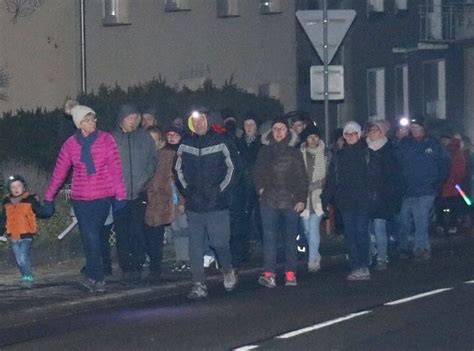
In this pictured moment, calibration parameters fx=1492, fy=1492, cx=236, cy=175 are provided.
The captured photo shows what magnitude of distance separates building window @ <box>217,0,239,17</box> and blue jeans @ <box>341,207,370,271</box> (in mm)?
14218

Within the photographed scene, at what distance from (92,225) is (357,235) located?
10.7 feet

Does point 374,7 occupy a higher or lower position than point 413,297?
higher

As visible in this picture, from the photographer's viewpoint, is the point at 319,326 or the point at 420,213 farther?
the point at 420,213

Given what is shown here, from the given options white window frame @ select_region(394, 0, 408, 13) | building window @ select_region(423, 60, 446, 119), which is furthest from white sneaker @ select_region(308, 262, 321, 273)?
building window @ select_region(423, 60, 446, 119)

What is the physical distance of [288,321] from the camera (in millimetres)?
13125

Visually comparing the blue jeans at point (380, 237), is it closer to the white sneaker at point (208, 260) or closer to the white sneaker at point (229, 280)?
the white sneaker at point (208, 260)

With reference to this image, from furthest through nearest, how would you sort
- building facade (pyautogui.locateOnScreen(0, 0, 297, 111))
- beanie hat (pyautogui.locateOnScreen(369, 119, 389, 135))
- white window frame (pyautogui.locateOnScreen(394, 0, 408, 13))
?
1. white window frame (pyautogui.locateOnScreen(394, 0, 408, 13))
2. building facade (pyautogui.locateOnScreen(0, 0, 297, 111))
3. beanie hat (pyautogui.locateOnScreen(369, 119, 389, 135))

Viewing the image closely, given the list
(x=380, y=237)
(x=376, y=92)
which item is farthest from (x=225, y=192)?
(x=376, y=92)

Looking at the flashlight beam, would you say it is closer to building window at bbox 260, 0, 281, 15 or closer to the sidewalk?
the sidewalk

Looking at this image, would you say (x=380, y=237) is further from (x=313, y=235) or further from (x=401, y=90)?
(x=401, y=90)

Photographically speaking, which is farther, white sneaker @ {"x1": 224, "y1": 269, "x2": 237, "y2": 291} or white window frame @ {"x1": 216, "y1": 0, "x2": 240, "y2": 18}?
white window frame @ {"x1": 216, "y1": 0, "x2": 240, "y2": 18}

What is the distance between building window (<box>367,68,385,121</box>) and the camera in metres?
36.9

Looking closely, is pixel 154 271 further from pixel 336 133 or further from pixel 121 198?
pixel 336 133

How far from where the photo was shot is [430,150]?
19.1 m
